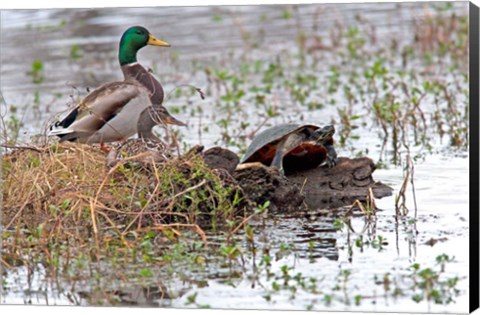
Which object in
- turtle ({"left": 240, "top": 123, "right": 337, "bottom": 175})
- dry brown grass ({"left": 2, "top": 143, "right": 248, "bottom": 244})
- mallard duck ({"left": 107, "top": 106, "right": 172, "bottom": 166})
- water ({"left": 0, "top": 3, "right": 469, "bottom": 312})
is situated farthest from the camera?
turtle ({"left": 240, "top": 123, "right": 337, "bottom": 175})

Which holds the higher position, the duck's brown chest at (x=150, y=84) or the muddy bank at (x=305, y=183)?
the duck's brown chest at (x=150, y=84)

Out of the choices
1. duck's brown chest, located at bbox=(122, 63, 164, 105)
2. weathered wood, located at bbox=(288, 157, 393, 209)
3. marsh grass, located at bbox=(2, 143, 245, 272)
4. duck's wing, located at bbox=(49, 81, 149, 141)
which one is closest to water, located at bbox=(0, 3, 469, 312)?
weathered wood, located at bbox=(288, 157, 393, 209)

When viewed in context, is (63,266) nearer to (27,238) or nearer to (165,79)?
(27,238)

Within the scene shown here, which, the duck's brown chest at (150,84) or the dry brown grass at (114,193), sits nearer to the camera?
the dry brown grass at (114,193)

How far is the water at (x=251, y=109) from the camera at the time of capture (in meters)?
7.01

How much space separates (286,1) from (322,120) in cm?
445

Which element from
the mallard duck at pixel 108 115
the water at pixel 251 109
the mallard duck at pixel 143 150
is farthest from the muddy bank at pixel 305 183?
the mallard duck at pixel 108 115

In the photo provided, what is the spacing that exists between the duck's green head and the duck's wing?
0.62 m

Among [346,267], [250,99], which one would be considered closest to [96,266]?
[346,267]

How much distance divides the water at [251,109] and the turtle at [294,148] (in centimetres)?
57

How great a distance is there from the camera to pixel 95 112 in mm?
9312

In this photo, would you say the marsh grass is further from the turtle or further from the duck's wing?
the turtle

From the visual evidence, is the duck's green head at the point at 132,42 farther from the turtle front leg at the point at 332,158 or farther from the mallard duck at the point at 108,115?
the turtle front leg at the point at 332,158

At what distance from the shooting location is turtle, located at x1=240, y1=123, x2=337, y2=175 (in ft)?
30.8
